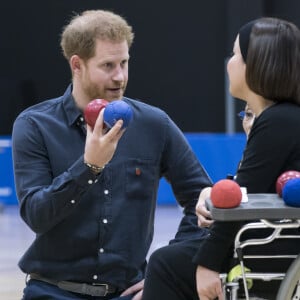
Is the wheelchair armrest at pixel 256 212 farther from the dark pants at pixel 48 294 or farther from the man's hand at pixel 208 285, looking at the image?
the dark pants at pixel 48 294

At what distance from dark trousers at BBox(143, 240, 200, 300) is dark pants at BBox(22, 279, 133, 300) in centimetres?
54

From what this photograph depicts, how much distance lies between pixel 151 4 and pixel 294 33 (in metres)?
12.3

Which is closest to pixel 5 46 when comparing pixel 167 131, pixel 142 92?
pixel 142 92

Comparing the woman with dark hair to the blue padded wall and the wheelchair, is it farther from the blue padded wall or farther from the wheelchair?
the blue padded wall

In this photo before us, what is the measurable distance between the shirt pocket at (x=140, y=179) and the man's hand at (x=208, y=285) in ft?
2.66

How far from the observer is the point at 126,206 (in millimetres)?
3623

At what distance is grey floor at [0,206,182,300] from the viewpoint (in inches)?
265

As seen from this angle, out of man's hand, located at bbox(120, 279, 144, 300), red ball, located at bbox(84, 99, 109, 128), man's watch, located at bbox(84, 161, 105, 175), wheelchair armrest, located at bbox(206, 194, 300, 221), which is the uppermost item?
red ball, located at bbox(84, 99, 109, 128)

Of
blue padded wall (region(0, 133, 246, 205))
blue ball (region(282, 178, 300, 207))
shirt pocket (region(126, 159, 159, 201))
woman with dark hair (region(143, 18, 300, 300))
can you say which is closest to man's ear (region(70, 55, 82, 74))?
shirt pocket (region(126, 159, 159, 201))

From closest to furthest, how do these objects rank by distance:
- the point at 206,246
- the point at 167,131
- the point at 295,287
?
the point at 295,287 → the point at 206,246 → the point at 167,131

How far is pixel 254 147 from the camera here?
2883 millimetres

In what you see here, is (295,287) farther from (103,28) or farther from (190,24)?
(190,24)

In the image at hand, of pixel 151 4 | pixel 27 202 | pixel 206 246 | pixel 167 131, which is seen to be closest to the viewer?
pixel 206 246

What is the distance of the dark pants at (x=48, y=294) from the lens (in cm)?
351
